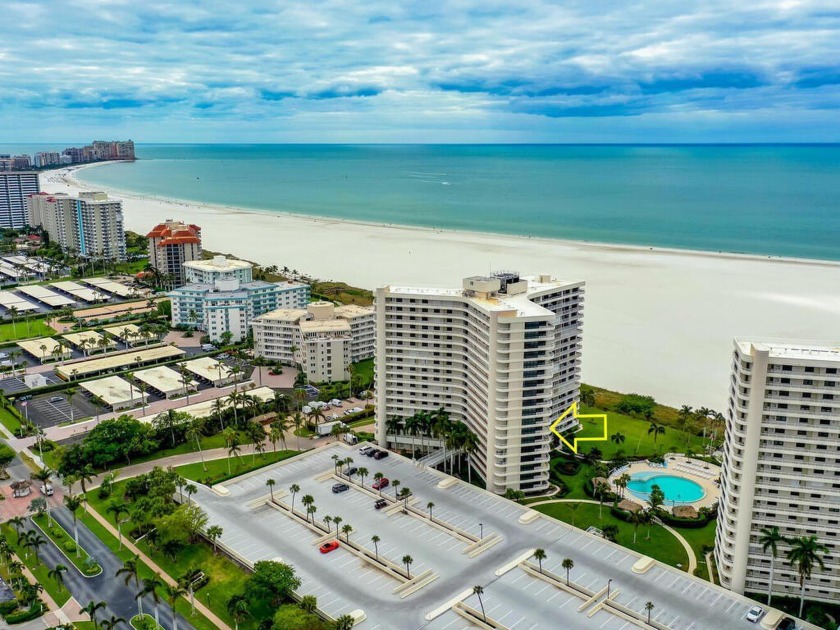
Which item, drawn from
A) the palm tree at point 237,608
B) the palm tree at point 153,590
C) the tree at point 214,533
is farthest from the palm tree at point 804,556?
the palm tree at point 153,590

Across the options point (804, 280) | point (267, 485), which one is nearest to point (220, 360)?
point (267, 485)

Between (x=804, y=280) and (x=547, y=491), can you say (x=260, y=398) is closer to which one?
(x=547, y=491)

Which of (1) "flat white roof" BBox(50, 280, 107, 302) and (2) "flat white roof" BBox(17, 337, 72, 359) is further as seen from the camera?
(1) "flat white roof" BBox(50, 280, 107, 302)

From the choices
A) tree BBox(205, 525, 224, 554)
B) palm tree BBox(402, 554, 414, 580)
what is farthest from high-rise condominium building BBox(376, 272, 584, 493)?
tree BBox(205, 525, 224, 554)

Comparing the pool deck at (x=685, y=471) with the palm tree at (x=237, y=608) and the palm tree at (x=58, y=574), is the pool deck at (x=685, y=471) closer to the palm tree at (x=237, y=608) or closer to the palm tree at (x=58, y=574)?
the palm tree at (x=237, y=608)

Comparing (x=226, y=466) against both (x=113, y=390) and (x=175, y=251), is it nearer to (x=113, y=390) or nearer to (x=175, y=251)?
(x=113, y=390)

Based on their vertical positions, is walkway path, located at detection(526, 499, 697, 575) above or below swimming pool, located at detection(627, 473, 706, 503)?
below

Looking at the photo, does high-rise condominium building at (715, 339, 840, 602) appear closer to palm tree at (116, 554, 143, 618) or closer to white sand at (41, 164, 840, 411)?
white sand at (41, 164, 840, 411)

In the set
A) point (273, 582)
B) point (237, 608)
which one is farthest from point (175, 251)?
point (237, 608)
